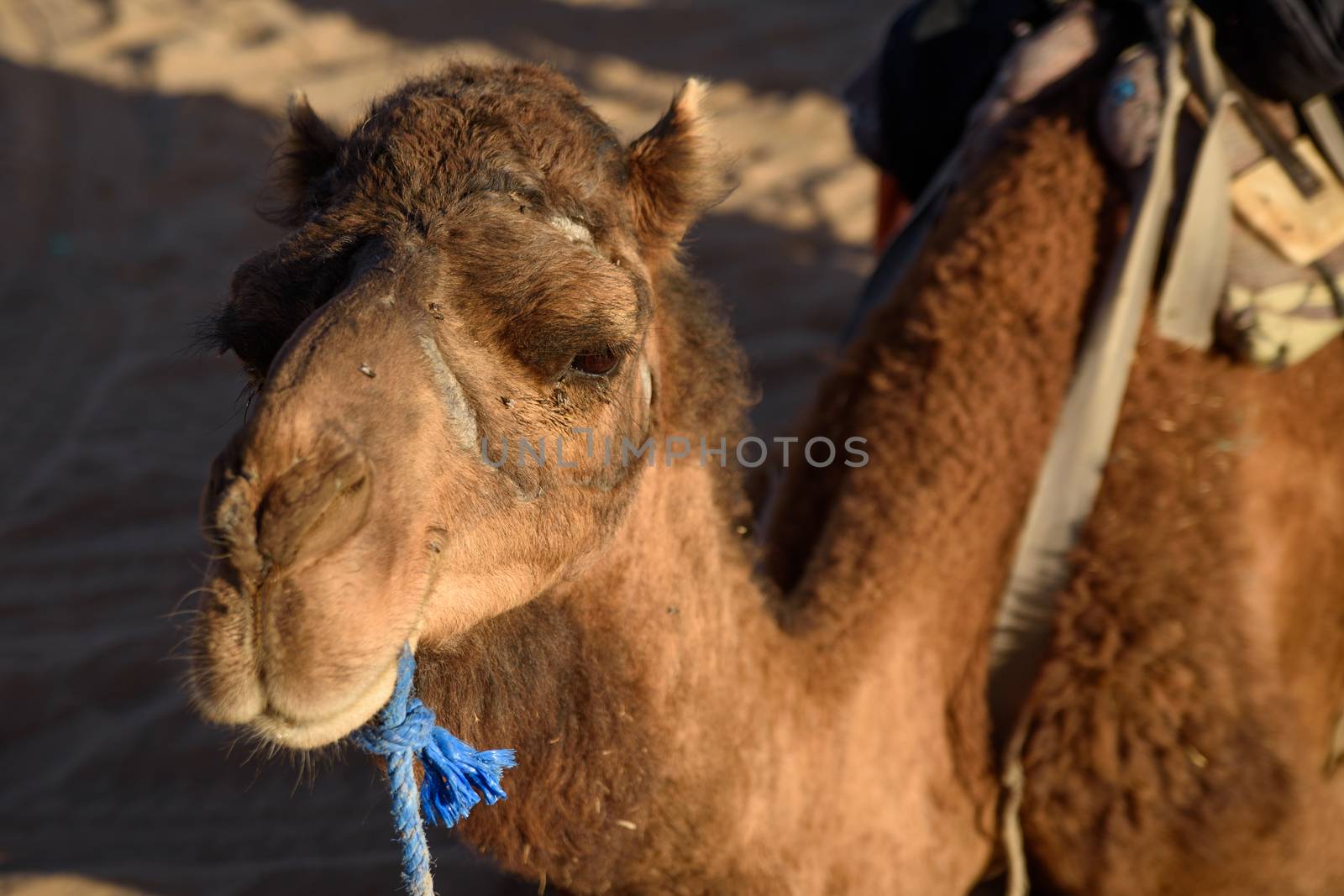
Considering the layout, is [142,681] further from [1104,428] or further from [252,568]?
[1104,428]

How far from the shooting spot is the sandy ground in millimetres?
3350

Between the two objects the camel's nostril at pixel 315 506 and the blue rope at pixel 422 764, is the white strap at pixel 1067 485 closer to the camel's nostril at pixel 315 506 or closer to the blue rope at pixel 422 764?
the blue rope at pixel 422 764

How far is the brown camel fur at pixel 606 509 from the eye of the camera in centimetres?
139

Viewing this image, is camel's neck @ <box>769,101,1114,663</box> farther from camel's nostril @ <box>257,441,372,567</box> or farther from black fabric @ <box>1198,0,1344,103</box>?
camel's nostril @ <box>257,441,372,567</box>

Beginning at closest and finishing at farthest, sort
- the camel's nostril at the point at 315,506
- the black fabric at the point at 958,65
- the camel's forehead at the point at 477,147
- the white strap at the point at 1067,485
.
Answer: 1. the camel's nostril at the point at 315,506
2. the camel's forehead at the point at 477,147
3. the white strap at the point at 1067,485
4. the black fabric at the point at 958,65

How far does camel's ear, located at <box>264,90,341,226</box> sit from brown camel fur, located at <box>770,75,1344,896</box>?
4.23ft

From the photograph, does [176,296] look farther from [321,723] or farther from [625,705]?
[321,723]

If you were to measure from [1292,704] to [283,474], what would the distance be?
6.79 ft

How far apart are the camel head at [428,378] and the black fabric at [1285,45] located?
143 centimetres

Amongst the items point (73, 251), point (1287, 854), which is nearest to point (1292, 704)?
point (1287, 854)

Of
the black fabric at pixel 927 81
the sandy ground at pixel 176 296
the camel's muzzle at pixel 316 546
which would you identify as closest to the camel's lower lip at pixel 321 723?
the camel's muzzle at pixel 316 546

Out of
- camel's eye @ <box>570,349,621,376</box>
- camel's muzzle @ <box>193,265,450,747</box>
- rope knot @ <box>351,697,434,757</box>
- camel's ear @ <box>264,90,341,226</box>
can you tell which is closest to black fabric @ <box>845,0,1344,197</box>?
camel's eye @ <box>570,349,621,376</box>

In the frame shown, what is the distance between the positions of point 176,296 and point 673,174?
506 centimetres

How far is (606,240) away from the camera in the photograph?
184 centimetres
